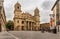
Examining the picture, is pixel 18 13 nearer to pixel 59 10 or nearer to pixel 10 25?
pixel 10 25

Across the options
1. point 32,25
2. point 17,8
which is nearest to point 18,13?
point 17,8

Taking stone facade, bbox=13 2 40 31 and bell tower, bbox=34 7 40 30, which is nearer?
stone facade, bbox=13 2 40 31

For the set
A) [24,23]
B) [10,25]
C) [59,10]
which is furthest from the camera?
[10,25]

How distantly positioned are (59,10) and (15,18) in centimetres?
8519

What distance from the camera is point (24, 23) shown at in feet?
514

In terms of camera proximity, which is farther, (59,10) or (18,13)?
(18,13)

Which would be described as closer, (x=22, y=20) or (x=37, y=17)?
(x=22, y=20)

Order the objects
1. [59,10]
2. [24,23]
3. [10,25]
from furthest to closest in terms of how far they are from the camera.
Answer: [10,25], [24,23], [59,10]

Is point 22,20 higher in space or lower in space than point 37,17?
lower

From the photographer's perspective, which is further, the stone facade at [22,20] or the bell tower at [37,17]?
the bell tower at [37,17]

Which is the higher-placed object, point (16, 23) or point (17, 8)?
point (17, 8)

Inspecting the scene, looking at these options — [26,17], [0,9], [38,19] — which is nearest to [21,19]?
[26,17]

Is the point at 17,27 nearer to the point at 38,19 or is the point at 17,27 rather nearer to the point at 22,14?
the point at 22,14

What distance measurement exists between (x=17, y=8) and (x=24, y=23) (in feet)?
43.1
